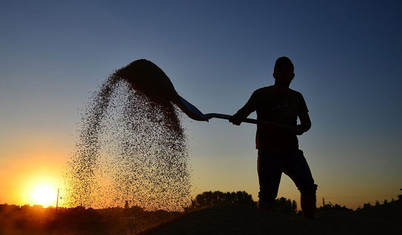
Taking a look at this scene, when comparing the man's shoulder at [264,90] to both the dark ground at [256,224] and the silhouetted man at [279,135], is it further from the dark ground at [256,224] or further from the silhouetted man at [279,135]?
the dark ground at [256,224]

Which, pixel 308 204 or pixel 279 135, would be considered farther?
pixel 279 135

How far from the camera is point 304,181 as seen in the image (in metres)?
4.25

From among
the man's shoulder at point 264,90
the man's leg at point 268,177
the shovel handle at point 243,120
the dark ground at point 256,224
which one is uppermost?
the man's shoulder at point 264,90

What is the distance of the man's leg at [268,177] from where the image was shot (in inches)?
169

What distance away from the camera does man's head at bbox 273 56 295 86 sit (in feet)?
15.1

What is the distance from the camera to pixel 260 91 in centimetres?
459

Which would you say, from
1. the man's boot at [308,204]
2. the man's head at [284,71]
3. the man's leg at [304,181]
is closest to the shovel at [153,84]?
the man's head at [284,71]

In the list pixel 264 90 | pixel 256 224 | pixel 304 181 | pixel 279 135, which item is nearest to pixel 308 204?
pixel 304 181

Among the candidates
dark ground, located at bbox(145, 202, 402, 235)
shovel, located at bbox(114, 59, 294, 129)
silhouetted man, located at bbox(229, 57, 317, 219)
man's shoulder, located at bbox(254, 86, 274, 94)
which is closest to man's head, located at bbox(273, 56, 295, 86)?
silhouetted man, located at bbox(229, 57, 317, 219)

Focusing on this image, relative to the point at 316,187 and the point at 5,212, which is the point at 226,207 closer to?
the point at 316,187

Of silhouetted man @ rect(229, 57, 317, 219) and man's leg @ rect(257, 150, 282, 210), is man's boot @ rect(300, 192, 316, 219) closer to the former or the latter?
silhouetted man @ rect(229, 57, 317, 219)

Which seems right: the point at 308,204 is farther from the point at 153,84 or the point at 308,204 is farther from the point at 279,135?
the point at 153,84

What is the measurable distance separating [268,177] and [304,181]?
0.41 m

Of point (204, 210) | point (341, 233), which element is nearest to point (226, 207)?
point (204, 210)
